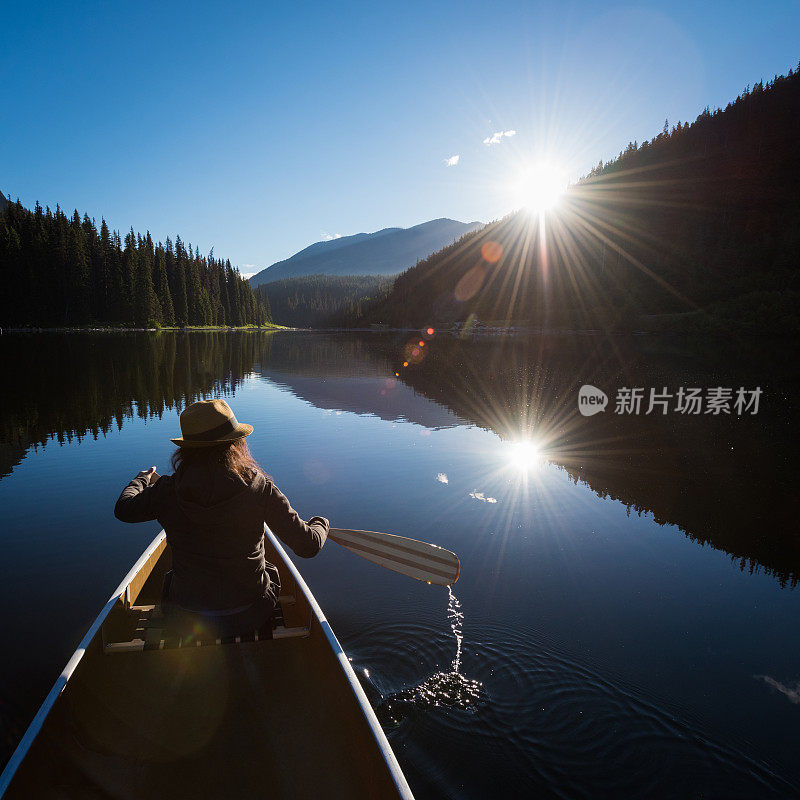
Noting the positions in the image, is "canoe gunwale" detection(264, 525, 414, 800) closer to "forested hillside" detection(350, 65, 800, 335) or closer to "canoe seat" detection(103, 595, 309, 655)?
"canoe seat" detection(103, 595, 309, 655)

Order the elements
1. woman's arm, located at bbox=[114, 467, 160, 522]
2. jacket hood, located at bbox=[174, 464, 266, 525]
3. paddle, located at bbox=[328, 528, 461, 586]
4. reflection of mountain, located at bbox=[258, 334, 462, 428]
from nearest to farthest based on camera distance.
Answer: jacket hood, located at bbox=[174, 464, 266, 525]
woman's arm, located at bbox=[114, 467, 160, 522]
paddle, located at bbox=[328, 528, 461, 586]
reflection of mountain, located at bbox=[258, 334, 462, 428]

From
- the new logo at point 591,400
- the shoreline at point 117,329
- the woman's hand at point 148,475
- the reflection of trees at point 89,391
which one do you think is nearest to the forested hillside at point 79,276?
the shoreline at point 117,329

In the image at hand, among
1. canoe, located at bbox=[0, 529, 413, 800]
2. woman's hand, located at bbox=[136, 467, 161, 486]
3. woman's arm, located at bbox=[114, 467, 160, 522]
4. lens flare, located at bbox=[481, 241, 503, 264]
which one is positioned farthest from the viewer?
lens flare, located at bbox=[481, 241, 503, 264]

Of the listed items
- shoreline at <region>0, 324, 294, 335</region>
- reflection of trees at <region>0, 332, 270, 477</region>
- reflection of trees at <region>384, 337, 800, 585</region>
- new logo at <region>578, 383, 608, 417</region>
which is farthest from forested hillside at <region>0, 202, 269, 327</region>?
new logo at <region>578, 383, 608, 417</region>

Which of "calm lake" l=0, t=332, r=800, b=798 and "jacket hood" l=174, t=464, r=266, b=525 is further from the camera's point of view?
"calm lake" l=0, t=332, r=800, b=798

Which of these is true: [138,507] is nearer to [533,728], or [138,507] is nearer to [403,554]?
[403,554]

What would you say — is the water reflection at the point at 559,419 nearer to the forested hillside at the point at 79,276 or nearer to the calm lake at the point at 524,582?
the calm lake at the point at 524,582

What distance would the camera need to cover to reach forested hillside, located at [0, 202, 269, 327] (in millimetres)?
92312

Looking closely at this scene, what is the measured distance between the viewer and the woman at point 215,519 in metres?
3.83

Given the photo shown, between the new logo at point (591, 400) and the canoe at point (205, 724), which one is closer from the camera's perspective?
the canoe at point (205, 724)

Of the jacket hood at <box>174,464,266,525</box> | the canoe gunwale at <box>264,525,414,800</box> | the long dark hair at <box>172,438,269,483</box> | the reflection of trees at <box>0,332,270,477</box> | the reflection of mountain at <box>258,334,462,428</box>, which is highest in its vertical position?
the long dark hair at <box>172,438,269,483</box>

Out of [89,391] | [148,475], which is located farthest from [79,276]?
[148,475]

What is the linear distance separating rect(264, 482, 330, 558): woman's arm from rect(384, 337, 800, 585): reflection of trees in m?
7.60

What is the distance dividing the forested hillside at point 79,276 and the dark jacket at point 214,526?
365 feet
